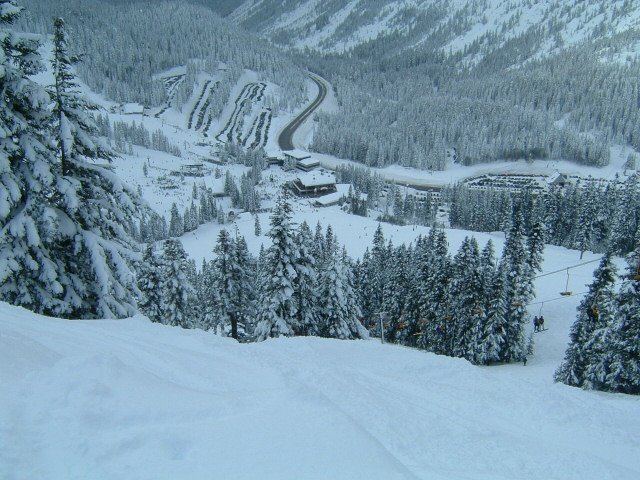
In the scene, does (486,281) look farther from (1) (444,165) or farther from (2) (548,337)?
(1) (444,165)

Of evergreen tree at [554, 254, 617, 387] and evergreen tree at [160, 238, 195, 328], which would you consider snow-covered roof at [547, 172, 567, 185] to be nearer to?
evergreen tree at [554, 254, 617, 387]

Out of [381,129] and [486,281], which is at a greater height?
[381,129]

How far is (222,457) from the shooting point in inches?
217

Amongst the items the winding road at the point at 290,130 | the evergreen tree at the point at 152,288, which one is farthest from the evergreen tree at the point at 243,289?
the winding road at the point at 290,130

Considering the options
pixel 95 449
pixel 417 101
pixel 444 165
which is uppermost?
pixel 417 101

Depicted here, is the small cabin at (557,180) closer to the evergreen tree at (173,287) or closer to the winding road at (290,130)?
the winding road at (290,130)

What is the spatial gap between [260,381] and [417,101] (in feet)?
643

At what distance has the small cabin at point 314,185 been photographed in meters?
122

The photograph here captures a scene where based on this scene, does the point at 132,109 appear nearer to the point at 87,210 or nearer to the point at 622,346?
the point at 87,210

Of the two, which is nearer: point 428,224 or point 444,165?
point 428,224

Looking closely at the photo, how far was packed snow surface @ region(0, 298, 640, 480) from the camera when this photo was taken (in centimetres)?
527

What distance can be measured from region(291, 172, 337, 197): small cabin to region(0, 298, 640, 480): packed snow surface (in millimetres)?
111239

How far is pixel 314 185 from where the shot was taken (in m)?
122

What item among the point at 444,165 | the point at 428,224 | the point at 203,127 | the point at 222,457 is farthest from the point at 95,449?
the point at 203,127
